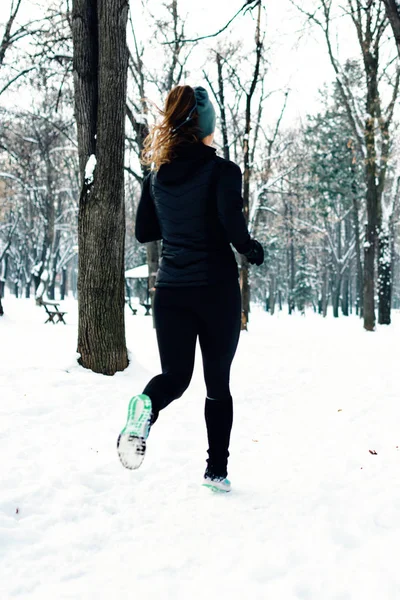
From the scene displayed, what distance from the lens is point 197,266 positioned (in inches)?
102

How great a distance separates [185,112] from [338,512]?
2314mm

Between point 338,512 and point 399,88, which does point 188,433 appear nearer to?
point 338,512

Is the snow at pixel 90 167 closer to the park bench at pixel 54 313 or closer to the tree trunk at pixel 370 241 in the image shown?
the park bench at pixel 54 313

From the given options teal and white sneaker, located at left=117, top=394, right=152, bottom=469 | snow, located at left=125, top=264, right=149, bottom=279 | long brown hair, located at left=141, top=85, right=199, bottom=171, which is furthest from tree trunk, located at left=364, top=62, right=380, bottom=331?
snow, located at left=125, top=264, right=149, bottom=279

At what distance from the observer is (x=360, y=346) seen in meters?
11.5

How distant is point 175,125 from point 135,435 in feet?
5.38

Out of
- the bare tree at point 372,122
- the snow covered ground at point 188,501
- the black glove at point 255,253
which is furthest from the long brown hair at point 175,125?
the bare tree at point 372,122

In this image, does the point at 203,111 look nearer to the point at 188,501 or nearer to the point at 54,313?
the point at 188,501

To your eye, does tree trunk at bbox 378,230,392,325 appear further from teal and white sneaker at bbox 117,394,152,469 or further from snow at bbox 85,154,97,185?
teal and white sneaker at bbox 117,394,152,469

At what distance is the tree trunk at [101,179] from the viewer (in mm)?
5629

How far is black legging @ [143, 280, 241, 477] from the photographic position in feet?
8.53

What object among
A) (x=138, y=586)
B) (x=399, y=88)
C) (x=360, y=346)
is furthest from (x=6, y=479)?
(x=399, y=88)

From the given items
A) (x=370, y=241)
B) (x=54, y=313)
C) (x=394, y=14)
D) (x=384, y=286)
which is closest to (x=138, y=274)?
(x=54, y=313)

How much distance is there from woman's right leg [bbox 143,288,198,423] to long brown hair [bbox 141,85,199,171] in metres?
0.76
